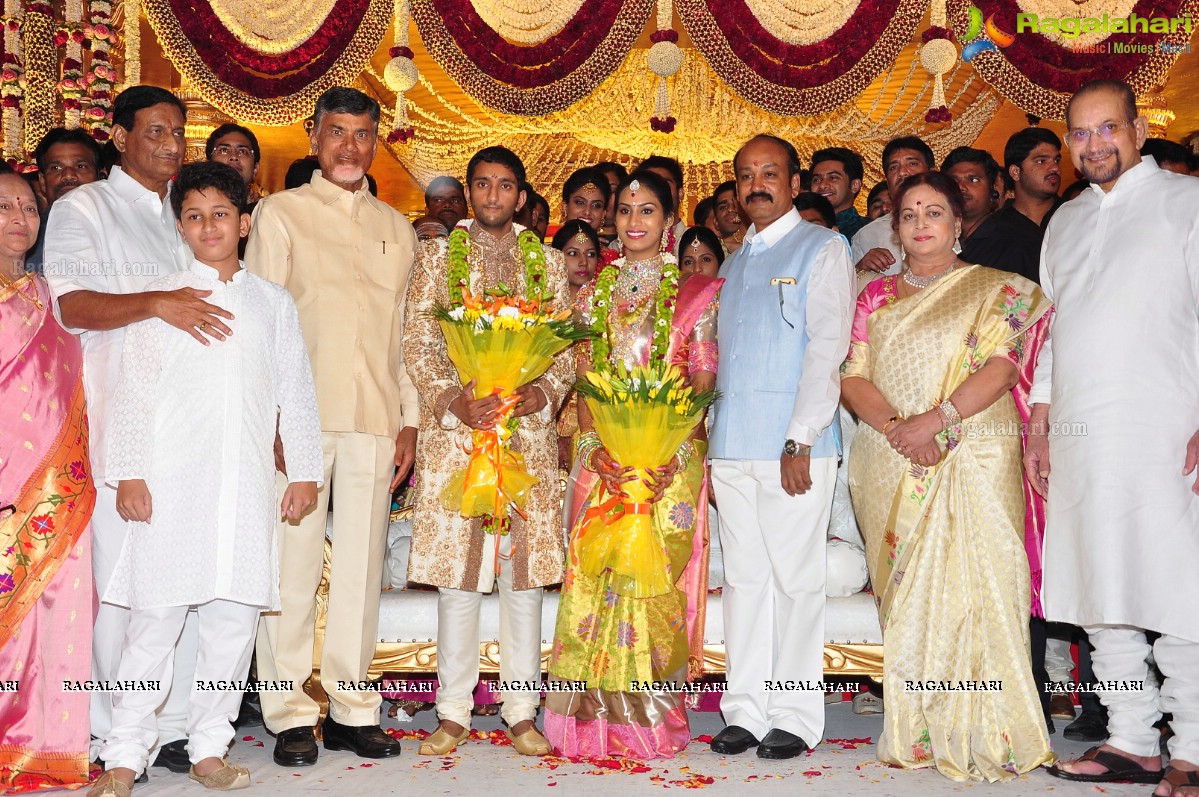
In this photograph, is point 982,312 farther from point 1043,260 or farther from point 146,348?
point 146,348

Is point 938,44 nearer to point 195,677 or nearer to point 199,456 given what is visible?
point 199,456

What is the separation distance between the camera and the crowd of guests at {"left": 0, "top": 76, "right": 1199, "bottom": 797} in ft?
12.1

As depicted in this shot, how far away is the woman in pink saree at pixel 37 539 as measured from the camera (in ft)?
11.9

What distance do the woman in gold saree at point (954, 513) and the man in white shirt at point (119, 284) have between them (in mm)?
2248

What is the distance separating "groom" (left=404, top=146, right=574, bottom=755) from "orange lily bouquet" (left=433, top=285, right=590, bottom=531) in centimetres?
6

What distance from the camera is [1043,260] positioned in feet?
13.7

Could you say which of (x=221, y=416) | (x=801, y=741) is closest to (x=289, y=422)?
(x=221, y=416)

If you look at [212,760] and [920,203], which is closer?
[212,760]

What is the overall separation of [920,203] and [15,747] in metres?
3.34

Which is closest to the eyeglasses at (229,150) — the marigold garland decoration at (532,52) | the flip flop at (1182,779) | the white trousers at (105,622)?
the white trousers at (105,622)

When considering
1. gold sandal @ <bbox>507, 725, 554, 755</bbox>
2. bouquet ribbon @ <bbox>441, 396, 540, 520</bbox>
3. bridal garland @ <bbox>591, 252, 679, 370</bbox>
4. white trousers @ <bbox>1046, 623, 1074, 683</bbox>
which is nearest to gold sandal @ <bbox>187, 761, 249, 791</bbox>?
gold sandal @ <bbox>507, 725, 554, 755</bbox>

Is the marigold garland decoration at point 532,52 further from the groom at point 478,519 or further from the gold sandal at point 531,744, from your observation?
the gold sandal at point 531,744

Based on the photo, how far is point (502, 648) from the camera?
4238mm

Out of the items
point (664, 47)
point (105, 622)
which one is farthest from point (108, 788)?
point (664, 47)
